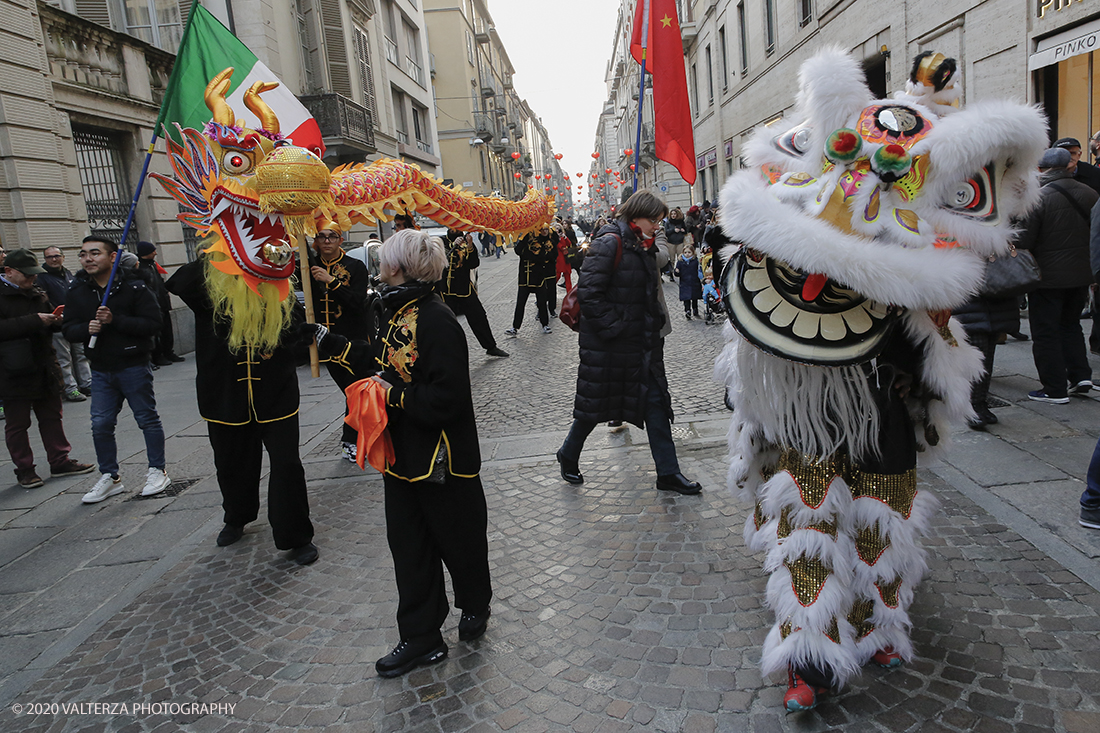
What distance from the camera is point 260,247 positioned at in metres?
3.54

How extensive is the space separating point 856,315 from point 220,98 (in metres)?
3.47

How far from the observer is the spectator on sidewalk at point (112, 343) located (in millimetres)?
4918

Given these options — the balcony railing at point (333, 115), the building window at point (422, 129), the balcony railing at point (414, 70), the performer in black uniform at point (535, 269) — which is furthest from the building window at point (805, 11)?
the building window at point (422, 129)

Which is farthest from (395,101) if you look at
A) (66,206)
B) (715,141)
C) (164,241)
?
(66,206)

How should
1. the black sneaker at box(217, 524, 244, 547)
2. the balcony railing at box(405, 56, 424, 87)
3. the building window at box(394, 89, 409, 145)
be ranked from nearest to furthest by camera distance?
the black sneaker at box(217, 524, 244, 547), the building window at box(394, 89, 409, 145), the balcony railing at box(405, 56, 424, 87)

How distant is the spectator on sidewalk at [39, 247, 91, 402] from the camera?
7.78 m

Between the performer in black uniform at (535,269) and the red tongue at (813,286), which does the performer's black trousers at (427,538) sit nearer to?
the red tongue at (813,286)

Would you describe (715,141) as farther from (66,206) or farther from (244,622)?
(244,622)

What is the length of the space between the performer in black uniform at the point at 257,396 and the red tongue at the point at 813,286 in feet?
9.10

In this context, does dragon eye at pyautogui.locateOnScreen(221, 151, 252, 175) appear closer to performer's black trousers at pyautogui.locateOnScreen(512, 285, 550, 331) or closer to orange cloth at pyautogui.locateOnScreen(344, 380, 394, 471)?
orange cloth at pyautogui.locateOnScreen(344, 380, 394, 471)

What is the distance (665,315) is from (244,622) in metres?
3.12

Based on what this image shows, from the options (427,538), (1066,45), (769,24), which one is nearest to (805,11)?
(769,24)

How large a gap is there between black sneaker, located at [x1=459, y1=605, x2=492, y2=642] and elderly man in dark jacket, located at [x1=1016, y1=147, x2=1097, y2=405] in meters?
4.80

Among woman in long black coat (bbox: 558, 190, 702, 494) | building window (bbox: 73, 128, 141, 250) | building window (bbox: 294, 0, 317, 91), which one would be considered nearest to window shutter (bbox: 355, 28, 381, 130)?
building window (bbox: 294, 0, 317, 91)
